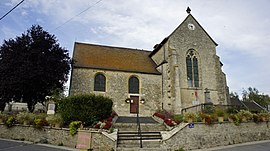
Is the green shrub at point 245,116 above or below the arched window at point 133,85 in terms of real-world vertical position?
below

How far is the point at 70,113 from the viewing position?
12.5m

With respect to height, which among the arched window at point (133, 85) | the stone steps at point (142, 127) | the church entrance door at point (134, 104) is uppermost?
the arched window at point (133, 85)

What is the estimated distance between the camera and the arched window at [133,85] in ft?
70.0

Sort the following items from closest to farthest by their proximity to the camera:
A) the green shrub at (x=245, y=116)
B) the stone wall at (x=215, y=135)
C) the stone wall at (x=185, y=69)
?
the stone wall at (x=215, y=135), the green shrub at (x=245, y=116), the stone wall at (x=185, y=69)

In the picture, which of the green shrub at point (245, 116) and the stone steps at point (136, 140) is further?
the green shrub at point (245, 116)

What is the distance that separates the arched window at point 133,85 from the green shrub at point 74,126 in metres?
9.98

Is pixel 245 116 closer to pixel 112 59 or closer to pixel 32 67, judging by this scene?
pixel 112 59

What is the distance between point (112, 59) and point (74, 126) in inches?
501

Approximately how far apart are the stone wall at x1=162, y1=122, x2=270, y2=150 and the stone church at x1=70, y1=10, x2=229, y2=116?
6.51 m

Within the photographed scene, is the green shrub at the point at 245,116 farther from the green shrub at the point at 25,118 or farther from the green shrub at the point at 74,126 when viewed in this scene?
the green shrub at the point at 25,118

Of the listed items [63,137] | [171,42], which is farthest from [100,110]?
[171,42]

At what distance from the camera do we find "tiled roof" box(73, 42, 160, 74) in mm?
21431

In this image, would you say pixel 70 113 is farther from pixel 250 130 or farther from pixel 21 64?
pixel 250 130

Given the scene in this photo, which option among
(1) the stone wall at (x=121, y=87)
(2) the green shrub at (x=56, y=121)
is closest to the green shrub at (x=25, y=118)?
(2) the green shrub at (x=56, y=121)
